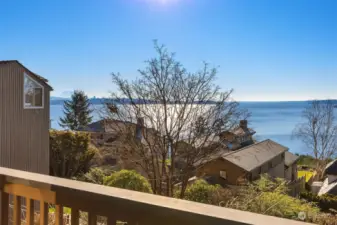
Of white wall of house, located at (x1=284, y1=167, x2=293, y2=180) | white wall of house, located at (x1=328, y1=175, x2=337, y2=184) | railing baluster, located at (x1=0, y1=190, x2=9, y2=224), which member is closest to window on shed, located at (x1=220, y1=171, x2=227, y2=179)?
white wall of house, located at (x1=328, y1=175, x2=337, y2=184)

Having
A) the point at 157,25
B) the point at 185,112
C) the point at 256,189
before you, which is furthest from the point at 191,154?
the point at 157,25

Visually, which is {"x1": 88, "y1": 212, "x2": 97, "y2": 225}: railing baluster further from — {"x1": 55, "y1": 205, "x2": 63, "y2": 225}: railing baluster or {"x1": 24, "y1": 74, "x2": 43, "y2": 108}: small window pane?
{"x1": 24, "y1": 74, "x2": 43, "y2": 108}: small window pane

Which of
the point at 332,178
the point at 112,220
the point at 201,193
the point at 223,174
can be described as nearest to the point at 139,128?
the point at 201,193

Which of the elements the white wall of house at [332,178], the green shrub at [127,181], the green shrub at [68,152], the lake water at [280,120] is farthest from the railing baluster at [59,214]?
the lake water at [280,120]

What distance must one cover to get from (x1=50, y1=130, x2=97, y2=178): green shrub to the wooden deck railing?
11.8 m

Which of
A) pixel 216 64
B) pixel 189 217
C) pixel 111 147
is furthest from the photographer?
pixel 111 147

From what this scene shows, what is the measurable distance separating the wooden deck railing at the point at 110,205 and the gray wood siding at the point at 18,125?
8.78 m

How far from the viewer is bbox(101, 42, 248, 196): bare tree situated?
7.93 meters

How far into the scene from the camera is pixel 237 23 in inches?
428

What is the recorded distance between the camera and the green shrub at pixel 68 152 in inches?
504

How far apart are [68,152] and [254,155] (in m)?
8.72

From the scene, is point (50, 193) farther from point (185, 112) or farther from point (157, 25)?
point (157, 25)

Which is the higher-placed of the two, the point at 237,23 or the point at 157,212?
the point at 237,23

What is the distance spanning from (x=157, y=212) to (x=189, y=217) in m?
0.11
